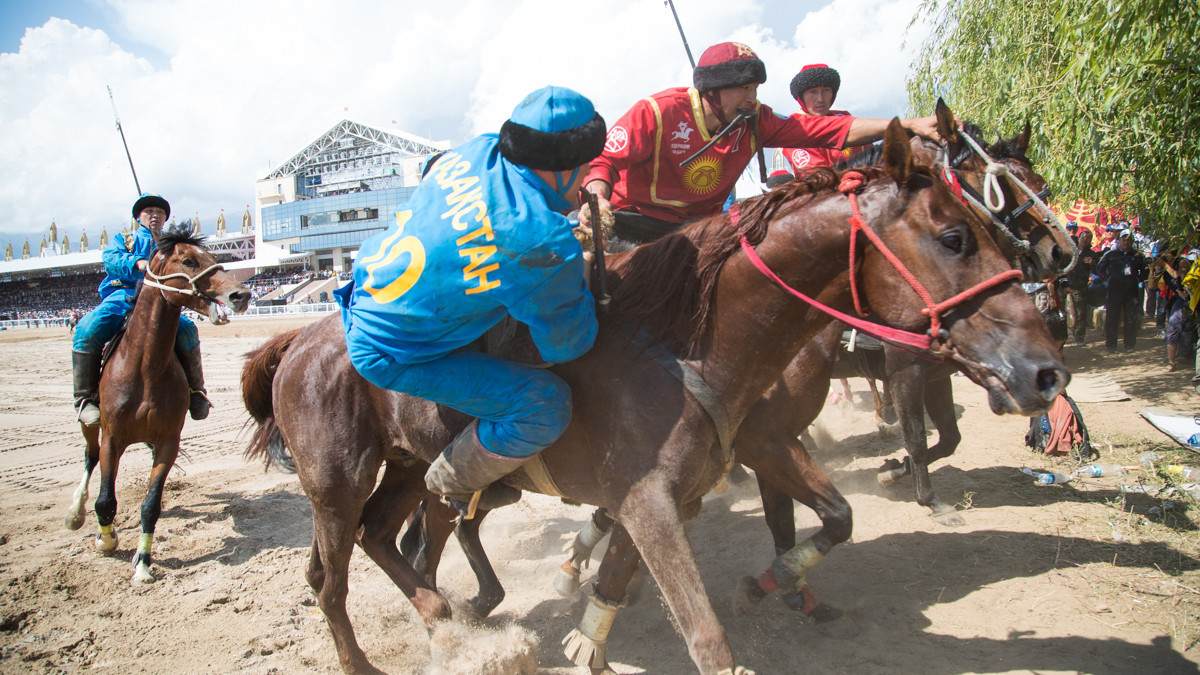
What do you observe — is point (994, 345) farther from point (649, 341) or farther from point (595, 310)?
point (595, 310)

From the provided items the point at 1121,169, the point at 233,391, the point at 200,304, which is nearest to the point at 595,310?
the point at 200,304

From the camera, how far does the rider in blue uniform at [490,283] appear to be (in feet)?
7.39

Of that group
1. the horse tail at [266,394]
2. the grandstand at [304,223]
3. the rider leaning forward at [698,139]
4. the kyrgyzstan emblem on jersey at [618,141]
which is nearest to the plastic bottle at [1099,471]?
the rider leaning forward at [698,139]

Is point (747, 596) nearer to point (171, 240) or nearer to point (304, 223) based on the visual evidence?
point (171, 240)

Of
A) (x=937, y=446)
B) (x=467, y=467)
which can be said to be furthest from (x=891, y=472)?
(x=467, y=467)

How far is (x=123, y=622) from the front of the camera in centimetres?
394

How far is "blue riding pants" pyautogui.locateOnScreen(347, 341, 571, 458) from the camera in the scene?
8.04 feet

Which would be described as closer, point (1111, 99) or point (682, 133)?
point (682, 133)

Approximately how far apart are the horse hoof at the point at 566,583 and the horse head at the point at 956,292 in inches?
106

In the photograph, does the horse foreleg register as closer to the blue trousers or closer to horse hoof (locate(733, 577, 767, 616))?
horse hoof (locate(733, 577, 767, 616))

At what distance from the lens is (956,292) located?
2023 millimetres

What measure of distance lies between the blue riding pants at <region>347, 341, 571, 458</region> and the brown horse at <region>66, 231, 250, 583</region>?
10.5 ft

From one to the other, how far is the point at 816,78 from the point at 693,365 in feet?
13.3

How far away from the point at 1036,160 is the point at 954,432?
4.76 meters
